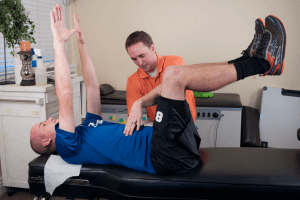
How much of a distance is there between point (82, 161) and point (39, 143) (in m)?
0.30

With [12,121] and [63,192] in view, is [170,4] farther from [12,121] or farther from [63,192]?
[63,192]

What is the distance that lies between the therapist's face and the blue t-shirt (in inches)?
21.3

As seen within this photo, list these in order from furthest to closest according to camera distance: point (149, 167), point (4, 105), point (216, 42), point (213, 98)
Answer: point (216, 42) < point (213, 98) < point (4, 105) < point (149, 167)

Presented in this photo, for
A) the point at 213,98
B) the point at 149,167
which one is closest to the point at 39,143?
the point at 149,167

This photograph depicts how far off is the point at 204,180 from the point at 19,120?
1558mm

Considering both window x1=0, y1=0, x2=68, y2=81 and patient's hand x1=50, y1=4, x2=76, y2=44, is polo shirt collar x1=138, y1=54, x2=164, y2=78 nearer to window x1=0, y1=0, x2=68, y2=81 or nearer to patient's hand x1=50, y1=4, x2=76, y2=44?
patient's hand x1=50, y1=4, x2=76, y2=44

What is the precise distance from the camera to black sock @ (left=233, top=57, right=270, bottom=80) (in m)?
1.08

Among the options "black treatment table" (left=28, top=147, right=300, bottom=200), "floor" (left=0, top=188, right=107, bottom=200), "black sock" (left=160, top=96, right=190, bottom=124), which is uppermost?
"black sock" (left=160, top=96, right=190, bottom=124)

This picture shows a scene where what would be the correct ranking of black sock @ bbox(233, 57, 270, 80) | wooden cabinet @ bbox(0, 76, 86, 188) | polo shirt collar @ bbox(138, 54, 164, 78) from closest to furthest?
1. black sock @ bbox(233, 57, 270, 80)
2. polo shirt collar @ bbox(138, 54, 164, 78)
3. wooden cabinet @ bbox(0, 76, 86, 188)

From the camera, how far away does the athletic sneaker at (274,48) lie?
1095 millimetres

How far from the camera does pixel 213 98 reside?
2.73 metres

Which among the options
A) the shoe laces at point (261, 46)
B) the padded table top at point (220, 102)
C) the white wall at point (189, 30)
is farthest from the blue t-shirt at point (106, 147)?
the white wall at point (189, 30)

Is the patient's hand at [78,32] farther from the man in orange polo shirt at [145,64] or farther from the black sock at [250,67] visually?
the black sock at [250,67]

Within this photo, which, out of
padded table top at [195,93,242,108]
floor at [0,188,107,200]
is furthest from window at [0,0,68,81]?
padded table top at [195,93,242,108]
